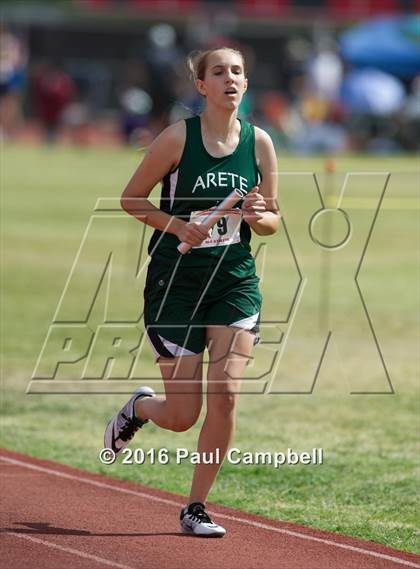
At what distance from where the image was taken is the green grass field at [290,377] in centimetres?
832

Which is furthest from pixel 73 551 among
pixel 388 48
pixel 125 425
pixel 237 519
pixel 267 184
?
pixel 388 48

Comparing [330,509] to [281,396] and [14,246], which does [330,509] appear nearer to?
[281,396]

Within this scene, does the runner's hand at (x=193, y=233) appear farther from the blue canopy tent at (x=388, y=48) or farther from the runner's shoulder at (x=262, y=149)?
A: the blue canopy tent at (x=388, y=48)

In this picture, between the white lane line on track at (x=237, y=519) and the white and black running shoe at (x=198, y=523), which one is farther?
the white and black running shoe at (x=198, y=523)

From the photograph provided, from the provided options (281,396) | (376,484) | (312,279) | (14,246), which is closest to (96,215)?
(14,246)

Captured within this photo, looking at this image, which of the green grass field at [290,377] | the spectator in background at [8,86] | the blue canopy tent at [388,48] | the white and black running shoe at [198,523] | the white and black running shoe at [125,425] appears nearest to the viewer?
the white and black running shoe at [198,523]

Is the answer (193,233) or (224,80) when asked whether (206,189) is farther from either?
(224,80)

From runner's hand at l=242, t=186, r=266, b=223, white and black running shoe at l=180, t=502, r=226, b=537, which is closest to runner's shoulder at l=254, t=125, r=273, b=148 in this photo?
runner's hand at l=242, t=186, r=266, b=223

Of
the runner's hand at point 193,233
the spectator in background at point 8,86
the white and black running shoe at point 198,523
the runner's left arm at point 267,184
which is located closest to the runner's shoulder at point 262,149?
the runner's left arm at point 267,184

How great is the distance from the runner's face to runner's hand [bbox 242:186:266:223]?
0.47 m

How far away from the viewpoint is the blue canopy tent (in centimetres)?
3791

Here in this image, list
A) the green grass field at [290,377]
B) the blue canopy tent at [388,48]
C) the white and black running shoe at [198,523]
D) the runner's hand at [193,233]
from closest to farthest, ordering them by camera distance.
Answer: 1. the runner's hand at [193,233]
2. the white and black running shoe at [198,523]
3. the green grass field at [290,377]
4. the blue canopy tent at [388,48]

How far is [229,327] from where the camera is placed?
6.75 m

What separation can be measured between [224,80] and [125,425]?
1.98 meters
